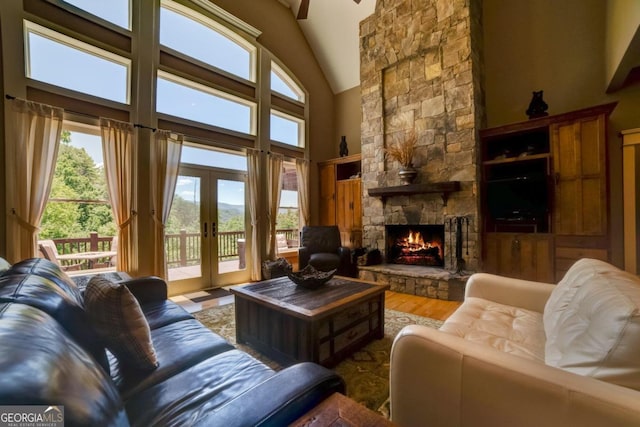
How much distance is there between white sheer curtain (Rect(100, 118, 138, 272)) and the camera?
3.33 metres

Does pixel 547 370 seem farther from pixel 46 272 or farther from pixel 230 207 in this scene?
pixel 230 207

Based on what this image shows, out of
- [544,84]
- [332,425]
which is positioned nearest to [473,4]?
[544,84]

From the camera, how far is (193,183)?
424 centimetres

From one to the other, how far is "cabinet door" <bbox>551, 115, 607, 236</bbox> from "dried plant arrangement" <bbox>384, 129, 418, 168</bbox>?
180 centimetres

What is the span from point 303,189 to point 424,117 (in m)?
2.74

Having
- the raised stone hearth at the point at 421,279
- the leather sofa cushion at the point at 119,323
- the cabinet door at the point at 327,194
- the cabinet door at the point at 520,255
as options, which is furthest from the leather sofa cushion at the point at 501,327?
the cabinet door at the point at 327,194

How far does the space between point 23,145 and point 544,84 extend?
267 inches

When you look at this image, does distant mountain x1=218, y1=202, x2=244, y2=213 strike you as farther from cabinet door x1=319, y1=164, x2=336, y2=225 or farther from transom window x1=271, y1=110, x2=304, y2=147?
cabinet door x1=319, y1=164, x2=336, y2=225

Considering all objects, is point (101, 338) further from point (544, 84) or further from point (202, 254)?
point (544, 84)

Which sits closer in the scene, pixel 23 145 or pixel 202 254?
pixel 23 145

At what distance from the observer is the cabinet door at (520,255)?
11.6 ft

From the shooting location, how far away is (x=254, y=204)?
480 cm

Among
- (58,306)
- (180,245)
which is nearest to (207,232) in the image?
(180,245)

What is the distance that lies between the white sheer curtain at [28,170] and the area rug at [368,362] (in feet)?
6.58
